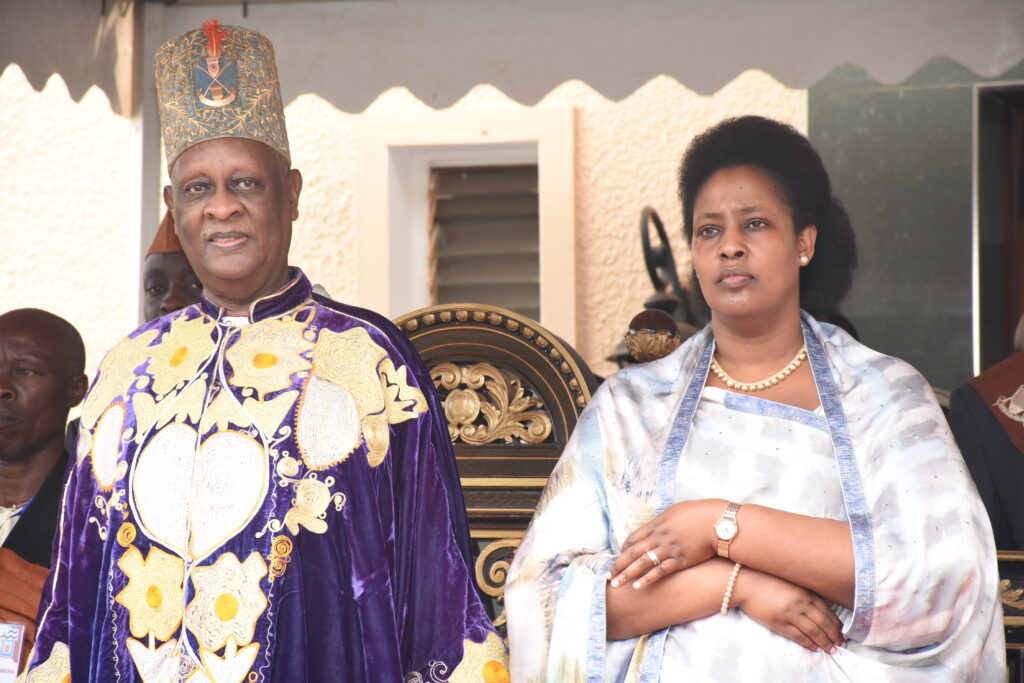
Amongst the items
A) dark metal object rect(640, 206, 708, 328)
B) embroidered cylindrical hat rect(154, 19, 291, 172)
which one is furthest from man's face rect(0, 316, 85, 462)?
dark metal object rect(640, 206, 708, 328)

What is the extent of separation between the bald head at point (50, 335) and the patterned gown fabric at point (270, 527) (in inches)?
34.8

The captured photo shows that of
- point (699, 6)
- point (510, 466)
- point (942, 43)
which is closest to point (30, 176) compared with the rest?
point (699, 6)

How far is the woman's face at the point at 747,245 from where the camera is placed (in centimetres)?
244

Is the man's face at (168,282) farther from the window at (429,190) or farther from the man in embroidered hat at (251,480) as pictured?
the window at (429,190)

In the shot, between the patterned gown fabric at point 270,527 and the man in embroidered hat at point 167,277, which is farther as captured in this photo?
the man in embroidered hat at point 167,277

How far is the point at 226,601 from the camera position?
2.23m

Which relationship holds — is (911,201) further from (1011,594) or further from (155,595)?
(155,595)

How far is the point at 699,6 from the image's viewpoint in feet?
14.0

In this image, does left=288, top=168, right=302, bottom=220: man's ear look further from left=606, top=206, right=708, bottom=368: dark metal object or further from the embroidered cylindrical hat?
left=606, top=206, right=708, bottom=368: dark metal object

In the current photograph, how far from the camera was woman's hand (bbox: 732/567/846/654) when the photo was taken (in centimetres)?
220

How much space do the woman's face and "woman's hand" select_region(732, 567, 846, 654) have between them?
510 millimetres

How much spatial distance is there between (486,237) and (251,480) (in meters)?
3.57

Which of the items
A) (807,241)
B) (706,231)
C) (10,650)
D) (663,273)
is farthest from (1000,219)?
(10,650)

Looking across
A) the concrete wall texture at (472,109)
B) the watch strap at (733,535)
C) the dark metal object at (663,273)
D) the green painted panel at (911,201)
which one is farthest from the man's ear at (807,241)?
the concrete wall texture at (472,109)
